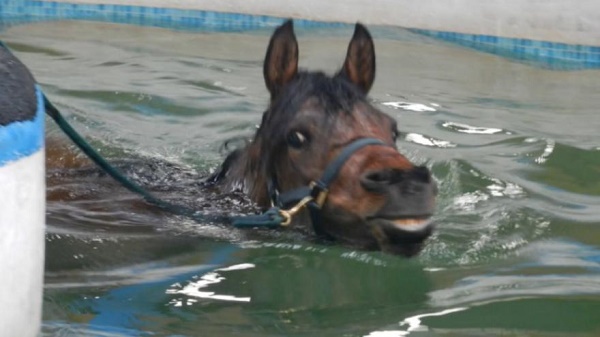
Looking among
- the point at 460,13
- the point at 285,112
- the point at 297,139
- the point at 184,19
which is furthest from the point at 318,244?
the point at 184,19

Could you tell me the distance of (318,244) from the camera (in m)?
4.97

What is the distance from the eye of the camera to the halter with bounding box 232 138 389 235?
4.70 meters

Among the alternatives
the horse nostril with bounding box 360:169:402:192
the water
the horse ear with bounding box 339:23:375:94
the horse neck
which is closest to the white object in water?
the water

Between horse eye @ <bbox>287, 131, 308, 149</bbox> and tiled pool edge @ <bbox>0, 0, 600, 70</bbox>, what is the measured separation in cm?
652

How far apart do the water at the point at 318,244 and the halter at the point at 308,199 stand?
0.56 feet

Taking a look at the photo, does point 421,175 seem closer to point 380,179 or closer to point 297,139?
point 380,179

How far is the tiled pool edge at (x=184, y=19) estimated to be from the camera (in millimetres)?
11227

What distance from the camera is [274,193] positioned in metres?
5.05

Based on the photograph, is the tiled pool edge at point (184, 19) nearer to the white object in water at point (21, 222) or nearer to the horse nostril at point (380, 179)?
the horse nostril at point (380, 179)

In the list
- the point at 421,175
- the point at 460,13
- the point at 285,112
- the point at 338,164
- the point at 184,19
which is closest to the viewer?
the point at 421,175

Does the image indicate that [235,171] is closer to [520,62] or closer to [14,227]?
[14,227]

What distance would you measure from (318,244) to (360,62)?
0.83 meters

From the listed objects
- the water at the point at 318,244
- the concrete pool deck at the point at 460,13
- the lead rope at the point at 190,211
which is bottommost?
the water at the point at 318,244

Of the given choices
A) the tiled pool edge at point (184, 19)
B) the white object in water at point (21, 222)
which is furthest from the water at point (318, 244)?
the tiled pool edge at point (184, 19)
